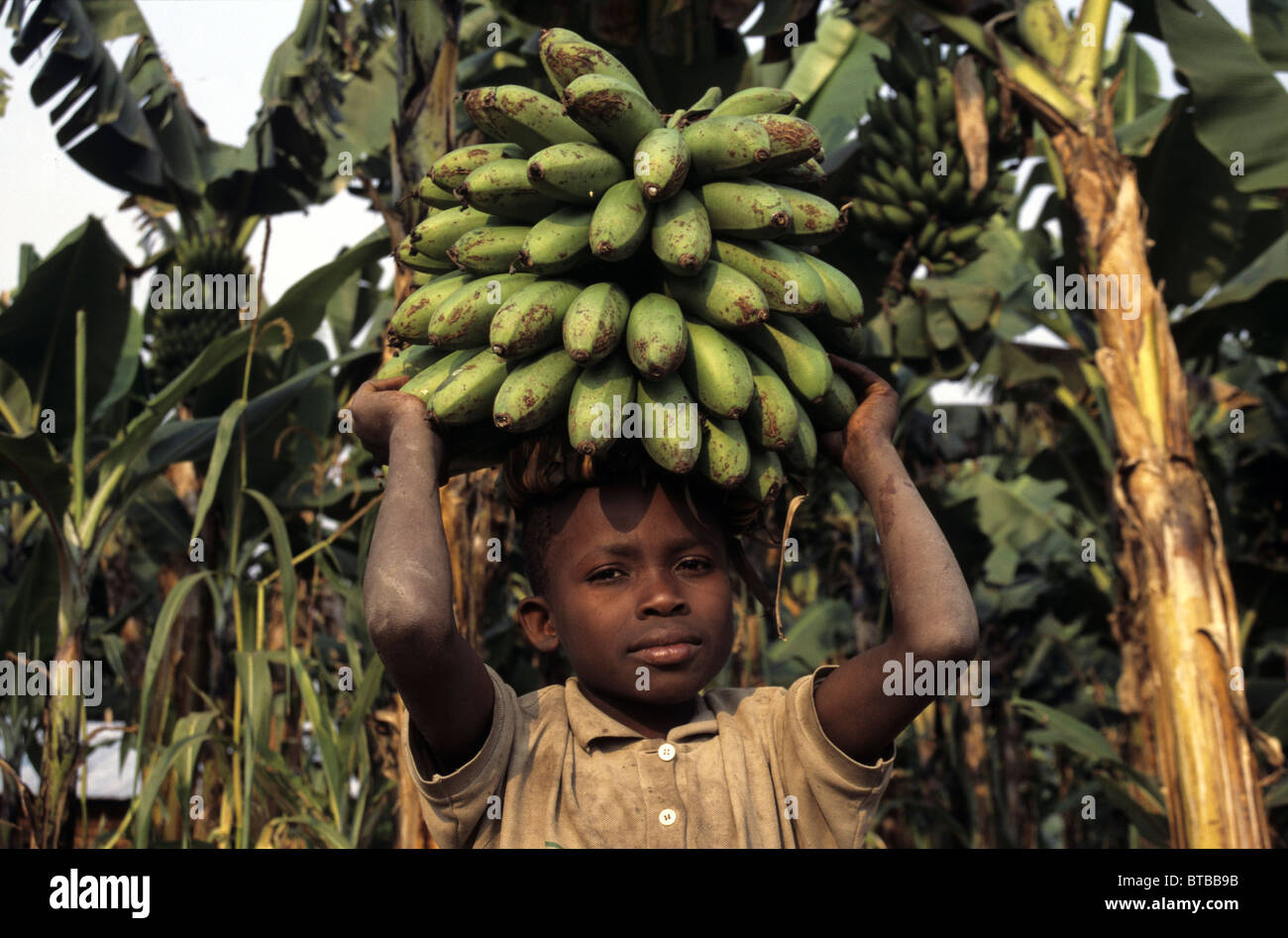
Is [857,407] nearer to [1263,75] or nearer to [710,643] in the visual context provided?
[710,643]

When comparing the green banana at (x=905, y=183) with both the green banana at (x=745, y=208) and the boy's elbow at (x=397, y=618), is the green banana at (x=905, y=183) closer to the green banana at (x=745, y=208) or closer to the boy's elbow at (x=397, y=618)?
the green banana at (x=745, y=208)

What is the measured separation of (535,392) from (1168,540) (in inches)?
119

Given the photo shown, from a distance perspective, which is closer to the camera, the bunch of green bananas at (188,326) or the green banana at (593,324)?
the green banana at (593,324)

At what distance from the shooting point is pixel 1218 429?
9453 mm

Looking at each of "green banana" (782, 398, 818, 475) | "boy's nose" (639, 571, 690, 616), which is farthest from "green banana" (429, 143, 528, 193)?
"boy's nose" (639, 571, 690, 616)

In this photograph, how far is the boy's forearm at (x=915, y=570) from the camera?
188 cm

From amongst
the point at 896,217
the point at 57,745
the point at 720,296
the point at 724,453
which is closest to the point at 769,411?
the point at 724,453

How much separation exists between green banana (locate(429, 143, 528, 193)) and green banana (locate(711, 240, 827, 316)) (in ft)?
1.40

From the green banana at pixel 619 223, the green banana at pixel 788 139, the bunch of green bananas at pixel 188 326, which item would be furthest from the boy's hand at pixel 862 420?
the bunch of green bananas at pixel 188 326

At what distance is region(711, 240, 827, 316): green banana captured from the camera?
6.52ft

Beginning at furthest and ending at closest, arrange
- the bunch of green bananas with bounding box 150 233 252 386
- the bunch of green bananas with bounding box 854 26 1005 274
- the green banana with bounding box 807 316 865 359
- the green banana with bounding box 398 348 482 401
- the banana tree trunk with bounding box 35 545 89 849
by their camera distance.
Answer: the bunch of green bananas with bounding box 150 233 252 386
the bunch of green bananas with bounding box 854 26 1005 274
the banana tree trunk with bounding box 35 545 89 849
the green banana with bounding box 807 316 865 359
the green banana with bounding box 398 348 482 401

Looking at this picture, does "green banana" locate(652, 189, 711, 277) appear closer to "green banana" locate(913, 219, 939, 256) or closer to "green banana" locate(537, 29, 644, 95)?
"green banana" locate(537, 29, 644, 95)

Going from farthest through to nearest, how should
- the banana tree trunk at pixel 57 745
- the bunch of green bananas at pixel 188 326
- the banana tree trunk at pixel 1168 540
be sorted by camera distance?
the bunch of green bananas at pixel 188 326 < the banana tree trunk at pixel 1168 540 < the banana tree trunk at pixel 57 745
